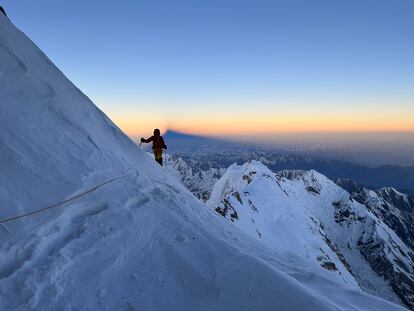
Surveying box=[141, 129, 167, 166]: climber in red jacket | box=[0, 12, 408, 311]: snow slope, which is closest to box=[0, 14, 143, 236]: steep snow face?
box=[0, 12, 408, 311]: snow slope

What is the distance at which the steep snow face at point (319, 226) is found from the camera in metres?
62.3

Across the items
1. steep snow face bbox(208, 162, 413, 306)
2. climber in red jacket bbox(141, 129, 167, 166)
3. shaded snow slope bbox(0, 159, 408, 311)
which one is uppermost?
climber in red jacket bbox(141, 129, 167, 166)

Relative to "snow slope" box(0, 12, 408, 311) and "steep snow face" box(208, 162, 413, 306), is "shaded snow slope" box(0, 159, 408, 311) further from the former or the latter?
"steep snow face" box(208, 162, 413, 306)

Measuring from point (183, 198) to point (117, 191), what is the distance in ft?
9.46

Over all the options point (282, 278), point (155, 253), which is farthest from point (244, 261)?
point (155, 253)

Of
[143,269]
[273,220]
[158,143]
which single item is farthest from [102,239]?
[273,220]

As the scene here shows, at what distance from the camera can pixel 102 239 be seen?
9102 millimetres

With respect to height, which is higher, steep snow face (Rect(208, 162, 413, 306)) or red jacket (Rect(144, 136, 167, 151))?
red jacket (Rect(144, 136, 167, 151))

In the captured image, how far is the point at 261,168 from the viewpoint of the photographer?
334 ft

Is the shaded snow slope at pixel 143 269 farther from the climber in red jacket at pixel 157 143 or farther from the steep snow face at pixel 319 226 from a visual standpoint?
the climber in red jacket at pixel 157 143

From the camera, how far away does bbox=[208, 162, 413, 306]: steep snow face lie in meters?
62.3

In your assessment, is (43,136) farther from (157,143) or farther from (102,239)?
(157,143)

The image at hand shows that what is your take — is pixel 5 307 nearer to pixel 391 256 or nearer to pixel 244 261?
pixel 244 261

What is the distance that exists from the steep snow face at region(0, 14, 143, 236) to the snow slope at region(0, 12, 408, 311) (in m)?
0.04
